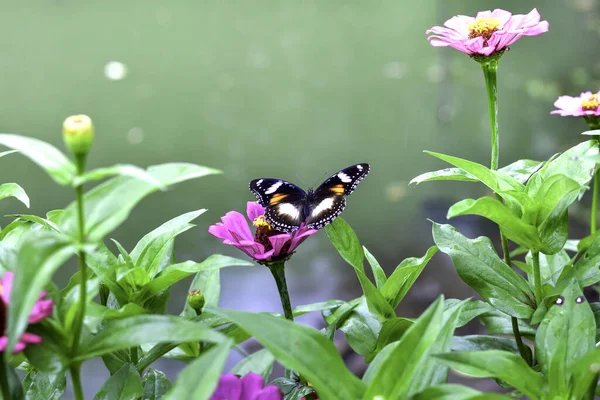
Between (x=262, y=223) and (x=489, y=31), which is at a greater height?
(x=489, y=31)

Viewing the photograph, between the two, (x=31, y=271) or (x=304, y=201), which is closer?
(x=31, y=271)

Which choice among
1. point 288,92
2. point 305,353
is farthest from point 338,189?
point 288,92

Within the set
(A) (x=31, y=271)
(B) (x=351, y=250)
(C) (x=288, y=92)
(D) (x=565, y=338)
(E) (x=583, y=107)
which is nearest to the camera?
(A) (x=31, y=271)

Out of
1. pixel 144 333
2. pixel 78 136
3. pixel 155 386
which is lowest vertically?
pixel 155 386

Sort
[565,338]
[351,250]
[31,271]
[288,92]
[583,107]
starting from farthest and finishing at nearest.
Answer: [288,92]
[583,107]
[351,250]
[565,338]
[31,271]

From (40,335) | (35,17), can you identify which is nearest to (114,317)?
(40,335)

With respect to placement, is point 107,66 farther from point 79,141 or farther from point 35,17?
point 79,141

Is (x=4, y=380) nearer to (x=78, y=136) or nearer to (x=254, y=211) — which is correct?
(x=78, y=136)

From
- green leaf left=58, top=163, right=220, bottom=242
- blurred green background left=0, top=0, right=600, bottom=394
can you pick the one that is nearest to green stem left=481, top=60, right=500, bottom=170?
green leaf left=58, top=163, right=220, bottom=242
